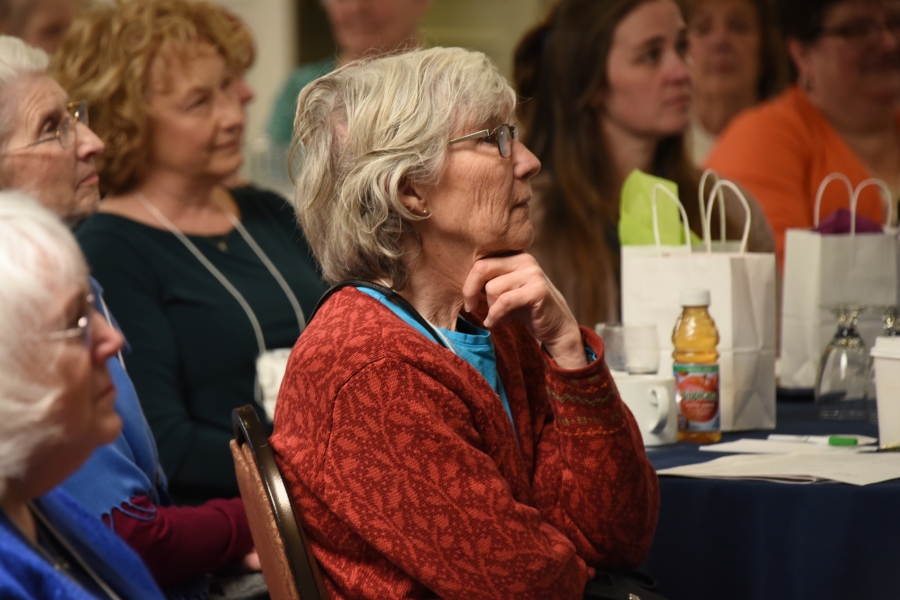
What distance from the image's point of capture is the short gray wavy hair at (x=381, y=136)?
1384 mm

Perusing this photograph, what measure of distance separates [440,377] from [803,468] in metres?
0.62

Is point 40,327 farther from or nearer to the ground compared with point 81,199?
nearer to the ground

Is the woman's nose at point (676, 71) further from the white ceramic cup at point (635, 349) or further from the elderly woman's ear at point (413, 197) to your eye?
the elderly woman's ear at point (413, 197)

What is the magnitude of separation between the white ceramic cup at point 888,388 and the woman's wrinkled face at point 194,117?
1.56m

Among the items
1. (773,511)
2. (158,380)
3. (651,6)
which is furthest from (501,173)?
(651,6)

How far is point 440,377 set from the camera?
4.15 ft

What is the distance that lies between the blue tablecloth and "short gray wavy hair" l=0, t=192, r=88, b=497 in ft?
3.18

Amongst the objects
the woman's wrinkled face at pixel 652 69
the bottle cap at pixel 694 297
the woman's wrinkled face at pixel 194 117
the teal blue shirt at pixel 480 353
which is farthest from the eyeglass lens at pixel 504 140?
the woman's wrinkled face at pixel 652 69

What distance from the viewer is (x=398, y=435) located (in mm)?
1214

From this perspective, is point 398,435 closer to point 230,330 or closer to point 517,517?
point 517,517

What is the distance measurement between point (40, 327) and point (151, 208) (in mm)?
1600

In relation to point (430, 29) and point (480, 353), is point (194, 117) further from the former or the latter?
point (430, 29)

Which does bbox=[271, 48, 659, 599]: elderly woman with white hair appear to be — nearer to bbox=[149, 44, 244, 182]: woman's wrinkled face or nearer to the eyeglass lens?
the eyeglass lens

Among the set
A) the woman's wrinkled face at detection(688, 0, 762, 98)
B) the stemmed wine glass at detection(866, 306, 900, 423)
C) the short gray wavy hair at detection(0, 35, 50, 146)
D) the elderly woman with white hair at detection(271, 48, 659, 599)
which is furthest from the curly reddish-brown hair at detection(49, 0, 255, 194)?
the woman's wrinkled face at detection(688, 0, 762, 98)
